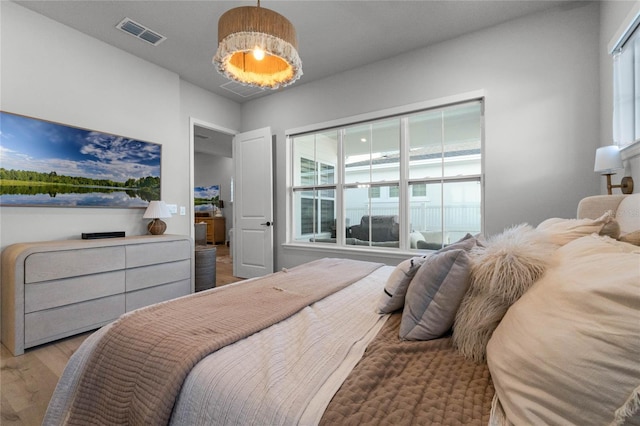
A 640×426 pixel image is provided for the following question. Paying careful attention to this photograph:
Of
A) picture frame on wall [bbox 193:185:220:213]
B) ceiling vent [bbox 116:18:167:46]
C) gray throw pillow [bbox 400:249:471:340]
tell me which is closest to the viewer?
gray throw pillow [bbox 400:249:471:340]

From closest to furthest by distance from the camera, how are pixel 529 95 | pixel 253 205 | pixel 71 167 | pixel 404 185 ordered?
pixel 529 95 < pixel 71 167 < pixel 404 185 < pixel 253 205

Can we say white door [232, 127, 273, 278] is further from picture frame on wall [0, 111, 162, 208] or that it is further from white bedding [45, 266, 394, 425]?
white bedding [45, 266, 394, 425]

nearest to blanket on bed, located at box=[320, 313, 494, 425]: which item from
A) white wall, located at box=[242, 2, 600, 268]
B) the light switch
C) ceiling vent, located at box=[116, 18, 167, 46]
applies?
white wall, located at box=[242, 2, 600, 268]

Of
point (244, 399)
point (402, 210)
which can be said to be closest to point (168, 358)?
point (244, 399)

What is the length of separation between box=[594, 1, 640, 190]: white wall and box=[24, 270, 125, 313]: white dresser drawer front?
4.21 m

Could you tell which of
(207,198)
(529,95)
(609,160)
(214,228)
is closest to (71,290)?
(609,160)

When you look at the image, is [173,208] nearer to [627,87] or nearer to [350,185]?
[350,185]

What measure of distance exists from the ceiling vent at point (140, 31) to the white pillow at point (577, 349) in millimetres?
3843

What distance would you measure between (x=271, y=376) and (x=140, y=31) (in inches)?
143

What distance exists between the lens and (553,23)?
2578 mm

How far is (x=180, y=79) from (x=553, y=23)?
433cm

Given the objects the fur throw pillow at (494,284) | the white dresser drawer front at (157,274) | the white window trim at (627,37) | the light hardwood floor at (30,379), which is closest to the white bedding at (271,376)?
the fur throw pillow at (494,284)

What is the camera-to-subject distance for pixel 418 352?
954mm

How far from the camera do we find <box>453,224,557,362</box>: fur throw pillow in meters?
0.85
